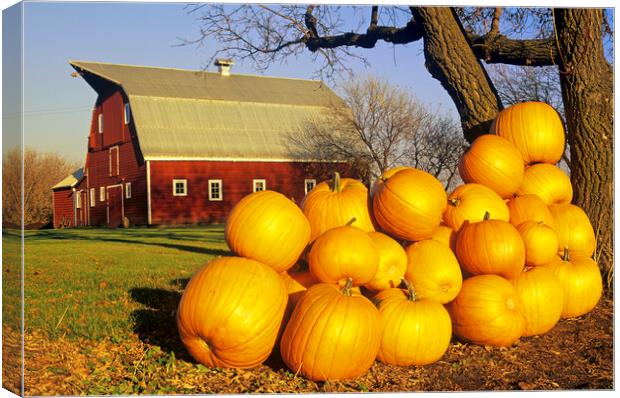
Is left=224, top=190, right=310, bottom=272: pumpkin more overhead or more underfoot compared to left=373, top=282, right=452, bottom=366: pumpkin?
more overhead

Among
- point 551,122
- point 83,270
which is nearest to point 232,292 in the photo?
point 551,122

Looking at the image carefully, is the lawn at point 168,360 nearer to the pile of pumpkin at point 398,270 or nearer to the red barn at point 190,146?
the pile of pumpkin at point 398,270

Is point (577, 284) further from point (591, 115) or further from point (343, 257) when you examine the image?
point (343, 257)

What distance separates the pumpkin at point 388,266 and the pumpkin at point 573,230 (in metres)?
1.44

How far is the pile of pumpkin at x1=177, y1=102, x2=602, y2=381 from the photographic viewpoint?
3414 millimetres

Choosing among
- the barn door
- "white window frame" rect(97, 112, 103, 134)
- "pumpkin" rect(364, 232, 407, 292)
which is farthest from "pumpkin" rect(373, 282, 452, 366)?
"white window frame" rect(97, 112, 103, 134)

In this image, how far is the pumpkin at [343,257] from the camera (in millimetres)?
3648

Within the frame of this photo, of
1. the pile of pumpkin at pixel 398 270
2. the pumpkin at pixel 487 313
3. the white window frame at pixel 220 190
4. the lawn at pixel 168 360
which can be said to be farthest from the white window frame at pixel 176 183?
the pumpkin at pixel 487 313

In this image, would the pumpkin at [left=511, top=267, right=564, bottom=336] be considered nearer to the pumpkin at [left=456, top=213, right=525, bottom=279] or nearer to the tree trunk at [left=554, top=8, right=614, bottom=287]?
the pumpkin at [left=456, top=213, right=525, bottom=279]

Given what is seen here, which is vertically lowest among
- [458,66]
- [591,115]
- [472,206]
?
[472,206]

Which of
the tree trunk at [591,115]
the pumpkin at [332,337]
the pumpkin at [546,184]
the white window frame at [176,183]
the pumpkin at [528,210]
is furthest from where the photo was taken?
the white window frame at [176,183]

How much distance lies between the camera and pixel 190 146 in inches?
787

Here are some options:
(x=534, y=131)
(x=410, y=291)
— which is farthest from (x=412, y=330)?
(x=534, y=131)

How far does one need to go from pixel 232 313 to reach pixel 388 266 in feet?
3.28
